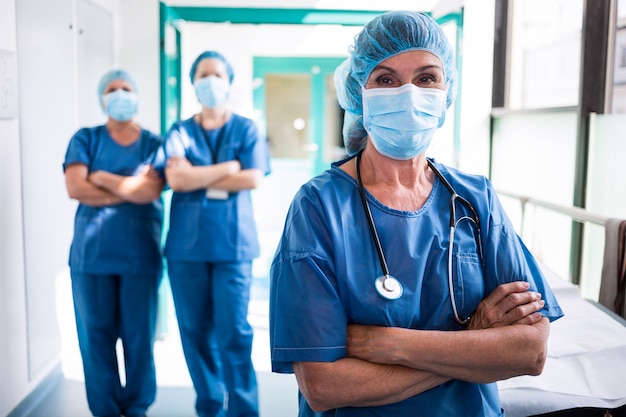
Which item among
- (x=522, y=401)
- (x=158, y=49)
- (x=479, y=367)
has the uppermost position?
(x=158, y=49)

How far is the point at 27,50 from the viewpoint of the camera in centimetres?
229

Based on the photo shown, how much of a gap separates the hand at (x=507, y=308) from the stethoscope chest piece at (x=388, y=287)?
0.55 ft

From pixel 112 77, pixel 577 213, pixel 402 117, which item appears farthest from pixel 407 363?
pixel 112 77

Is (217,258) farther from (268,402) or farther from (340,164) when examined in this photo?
(340,164)

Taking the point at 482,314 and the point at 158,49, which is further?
the point at 158,49

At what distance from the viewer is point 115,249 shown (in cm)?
224

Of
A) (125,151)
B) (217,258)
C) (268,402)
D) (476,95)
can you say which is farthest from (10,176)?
(476,95)

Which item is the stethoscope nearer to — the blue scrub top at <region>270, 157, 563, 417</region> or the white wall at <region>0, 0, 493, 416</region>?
the blue scrub top at <region>270, 157, 563, 417</region>

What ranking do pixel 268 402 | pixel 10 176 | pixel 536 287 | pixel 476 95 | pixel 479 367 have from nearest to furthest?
1. pixel 479 367
2. pixel 536 287
3. pixel 10 176
4. pixel 268 402
5. pixel 476 95

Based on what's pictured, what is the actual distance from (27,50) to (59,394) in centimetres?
145

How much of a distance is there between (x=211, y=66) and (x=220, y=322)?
1003 mm

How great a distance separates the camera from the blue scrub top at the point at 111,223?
2.23m

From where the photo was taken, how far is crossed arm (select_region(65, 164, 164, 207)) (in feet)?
7.21

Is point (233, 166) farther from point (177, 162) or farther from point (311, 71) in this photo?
point (311, 71)
